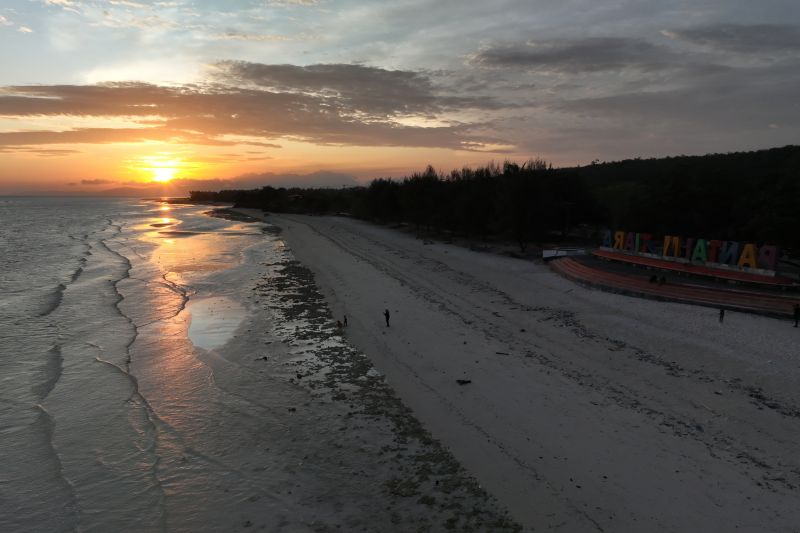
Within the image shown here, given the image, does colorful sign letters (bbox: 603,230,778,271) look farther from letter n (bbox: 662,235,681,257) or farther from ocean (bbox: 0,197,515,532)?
ocean (bbox: 0,197,515,532)

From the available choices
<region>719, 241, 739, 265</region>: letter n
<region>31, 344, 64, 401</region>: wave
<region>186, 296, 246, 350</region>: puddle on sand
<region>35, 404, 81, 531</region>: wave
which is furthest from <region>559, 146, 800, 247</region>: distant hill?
<region>31, 344, 64, 401</region>: wave

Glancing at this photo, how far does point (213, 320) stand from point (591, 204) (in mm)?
42110

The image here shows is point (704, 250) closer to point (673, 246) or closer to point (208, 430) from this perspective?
point (673, 246)

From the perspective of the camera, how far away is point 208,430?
35.7 ft

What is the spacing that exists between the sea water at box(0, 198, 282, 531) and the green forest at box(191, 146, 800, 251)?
24.8 meters

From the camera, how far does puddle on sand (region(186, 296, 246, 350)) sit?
57.7 ft

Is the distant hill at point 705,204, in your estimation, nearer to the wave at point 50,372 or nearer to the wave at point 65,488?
the wave at point 65,488

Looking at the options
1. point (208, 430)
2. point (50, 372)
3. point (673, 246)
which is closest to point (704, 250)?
point (673, 246)

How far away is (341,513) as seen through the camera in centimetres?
780

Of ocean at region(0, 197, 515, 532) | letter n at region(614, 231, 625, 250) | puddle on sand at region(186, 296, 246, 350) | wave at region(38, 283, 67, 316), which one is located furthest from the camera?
letter n at region(614, 231, 625, 250)

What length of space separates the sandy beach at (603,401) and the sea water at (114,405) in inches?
191

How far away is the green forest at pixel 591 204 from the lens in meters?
27.2

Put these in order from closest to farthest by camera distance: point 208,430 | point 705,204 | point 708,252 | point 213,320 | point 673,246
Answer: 1. point 208,430
2. point 213,320
3. point 708,252
4. point 673,246
5. point 705,204

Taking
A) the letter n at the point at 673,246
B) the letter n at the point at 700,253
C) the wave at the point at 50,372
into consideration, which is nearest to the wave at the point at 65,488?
the wave at the point at 50,372
